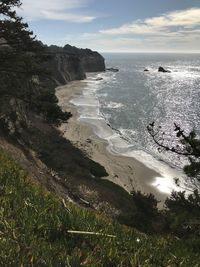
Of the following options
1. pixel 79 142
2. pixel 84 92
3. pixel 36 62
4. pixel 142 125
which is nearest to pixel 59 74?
pixel 84 92

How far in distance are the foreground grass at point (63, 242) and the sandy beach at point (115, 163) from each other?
32589 mm

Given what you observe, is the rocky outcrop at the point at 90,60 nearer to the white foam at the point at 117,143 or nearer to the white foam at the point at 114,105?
the white foam at the point at 117,143

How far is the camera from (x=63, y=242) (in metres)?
3.65

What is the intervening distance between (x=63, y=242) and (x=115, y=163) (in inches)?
1725

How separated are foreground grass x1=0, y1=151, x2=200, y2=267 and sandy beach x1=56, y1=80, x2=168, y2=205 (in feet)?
107

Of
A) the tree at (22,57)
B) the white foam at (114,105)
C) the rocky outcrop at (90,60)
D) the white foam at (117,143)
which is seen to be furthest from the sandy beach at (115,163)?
the rocky outcrop at (90,60)

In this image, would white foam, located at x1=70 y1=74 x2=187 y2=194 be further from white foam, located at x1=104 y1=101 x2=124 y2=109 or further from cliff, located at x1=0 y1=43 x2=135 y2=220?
cliff, located at x1=0 y1=43 x2=135 y2=220

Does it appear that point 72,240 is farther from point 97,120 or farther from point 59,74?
point 59,74

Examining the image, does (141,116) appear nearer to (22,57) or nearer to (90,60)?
(22,57)

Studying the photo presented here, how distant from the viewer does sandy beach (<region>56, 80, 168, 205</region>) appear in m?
40.5

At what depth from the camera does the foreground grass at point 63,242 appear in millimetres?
3082

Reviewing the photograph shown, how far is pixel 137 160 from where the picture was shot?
49438 millimetres

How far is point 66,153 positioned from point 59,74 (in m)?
89.3

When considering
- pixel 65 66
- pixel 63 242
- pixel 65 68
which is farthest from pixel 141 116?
pixel 63 242
